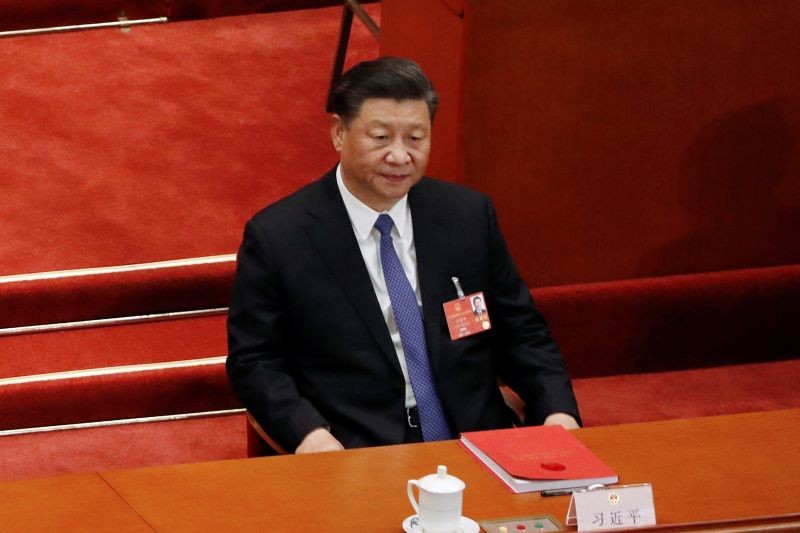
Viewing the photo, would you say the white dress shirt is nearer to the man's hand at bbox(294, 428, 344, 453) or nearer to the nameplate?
the man's hand at bbox(294, 428, 344, 453)

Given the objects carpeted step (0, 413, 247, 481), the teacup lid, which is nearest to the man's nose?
the teacup lid

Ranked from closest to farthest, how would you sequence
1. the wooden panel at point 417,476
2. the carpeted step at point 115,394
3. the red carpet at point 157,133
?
the wooden panel at point 417,476 < the carpeted step at point 115,394 < the red carpet at point 157,133

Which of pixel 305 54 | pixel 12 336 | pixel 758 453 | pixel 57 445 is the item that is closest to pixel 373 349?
pixel 758 453

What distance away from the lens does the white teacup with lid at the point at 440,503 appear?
7.23 feet

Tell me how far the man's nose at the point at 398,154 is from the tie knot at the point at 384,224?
169 mm

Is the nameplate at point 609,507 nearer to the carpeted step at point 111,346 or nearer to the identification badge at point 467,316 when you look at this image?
the identification badge at point 467,316

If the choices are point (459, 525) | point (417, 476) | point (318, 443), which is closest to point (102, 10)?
point (318, 443)

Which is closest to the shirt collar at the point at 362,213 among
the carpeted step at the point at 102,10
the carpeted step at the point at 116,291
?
the carpeted step at the point at 116,291

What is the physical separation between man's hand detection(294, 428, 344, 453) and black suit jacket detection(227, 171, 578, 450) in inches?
2.3

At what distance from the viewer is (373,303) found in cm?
297

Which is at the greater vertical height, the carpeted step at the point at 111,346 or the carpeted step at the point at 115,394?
the carpeted step at the point at 111,346

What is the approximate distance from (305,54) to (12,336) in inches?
84.6

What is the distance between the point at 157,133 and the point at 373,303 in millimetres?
2330

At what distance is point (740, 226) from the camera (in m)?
4.24
